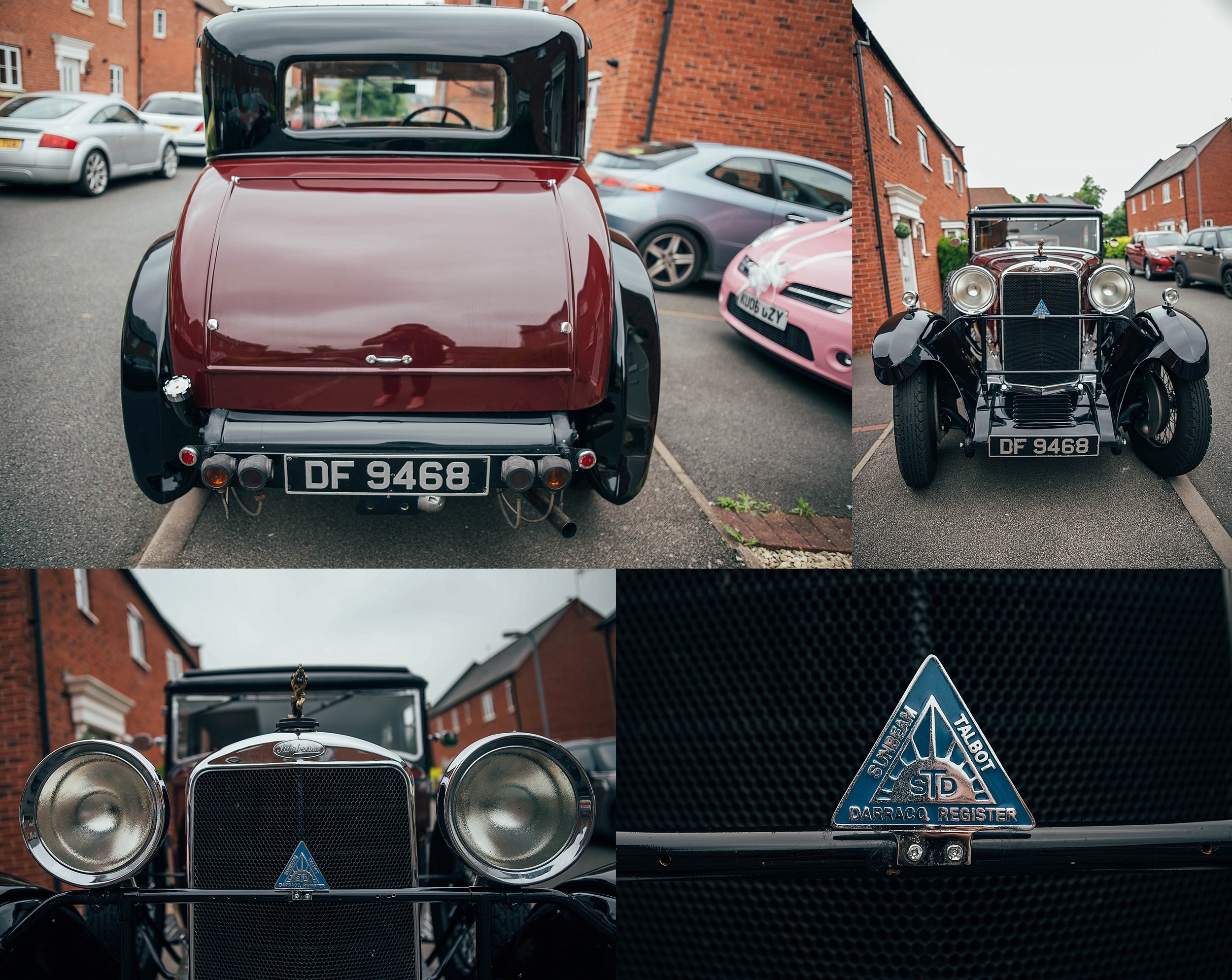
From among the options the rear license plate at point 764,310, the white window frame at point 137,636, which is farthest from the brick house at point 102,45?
the rear license plate at point 764,310

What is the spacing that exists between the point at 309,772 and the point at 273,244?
1.73 metres

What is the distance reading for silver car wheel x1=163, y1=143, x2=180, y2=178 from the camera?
12.3 feet

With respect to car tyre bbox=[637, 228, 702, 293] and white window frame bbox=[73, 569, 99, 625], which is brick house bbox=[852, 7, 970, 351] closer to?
car tyre bbox=[637, 228, 702, 293]

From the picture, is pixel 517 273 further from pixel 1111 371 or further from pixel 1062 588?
pixel 1111 371

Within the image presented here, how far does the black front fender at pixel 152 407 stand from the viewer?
2705 mm

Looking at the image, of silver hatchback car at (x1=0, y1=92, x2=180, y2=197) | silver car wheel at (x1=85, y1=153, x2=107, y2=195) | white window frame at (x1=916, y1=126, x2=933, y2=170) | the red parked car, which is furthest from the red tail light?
the red parked car

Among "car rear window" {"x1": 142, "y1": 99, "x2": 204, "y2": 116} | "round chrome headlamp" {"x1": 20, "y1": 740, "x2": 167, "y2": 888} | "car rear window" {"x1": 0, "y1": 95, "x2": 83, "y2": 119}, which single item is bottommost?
"round chrome headlamp" {"x1": 20, "y1": 740, "x2": 167, "y2": 888}

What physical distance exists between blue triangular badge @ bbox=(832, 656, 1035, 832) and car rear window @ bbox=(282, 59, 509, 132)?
3.05m

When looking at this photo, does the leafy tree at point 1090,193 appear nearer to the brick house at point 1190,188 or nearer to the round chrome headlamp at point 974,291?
the brick house at point 1190,188

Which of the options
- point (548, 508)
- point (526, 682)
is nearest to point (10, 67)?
point (548, 508)

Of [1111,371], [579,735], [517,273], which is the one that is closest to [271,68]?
[517,273]

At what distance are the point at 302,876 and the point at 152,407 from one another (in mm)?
1688

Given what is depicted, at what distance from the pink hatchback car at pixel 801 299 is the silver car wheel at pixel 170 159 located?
9.74 ft

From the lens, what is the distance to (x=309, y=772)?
1.96 metres
